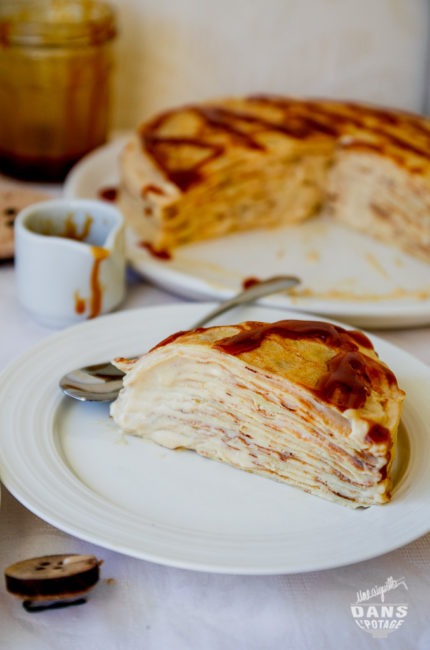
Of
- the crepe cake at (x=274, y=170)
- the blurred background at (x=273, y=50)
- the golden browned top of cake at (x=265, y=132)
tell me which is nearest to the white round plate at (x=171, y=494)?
the crepe cake at (x=274, y=170)

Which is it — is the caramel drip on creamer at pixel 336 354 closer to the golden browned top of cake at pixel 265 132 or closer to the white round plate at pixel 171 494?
the white round plate at pixel 171 494

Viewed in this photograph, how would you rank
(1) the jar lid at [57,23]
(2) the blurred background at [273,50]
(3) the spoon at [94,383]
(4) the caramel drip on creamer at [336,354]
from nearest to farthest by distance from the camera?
(4) the caramel drip on creamer at [336,354] < (3) the spoon at [94,383] < (1) the jar lid at [57,23] < (2) the blurred background at [273,50]

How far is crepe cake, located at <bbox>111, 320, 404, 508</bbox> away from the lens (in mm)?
1384

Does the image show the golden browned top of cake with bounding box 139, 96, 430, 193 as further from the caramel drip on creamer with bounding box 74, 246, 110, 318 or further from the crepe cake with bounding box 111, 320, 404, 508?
the crepe cake with bounding box 111, 320, 404, 508

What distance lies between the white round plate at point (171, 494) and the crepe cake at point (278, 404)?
32 mm

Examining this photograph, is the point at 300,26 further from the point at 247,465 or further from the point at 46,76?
the point at 247,465

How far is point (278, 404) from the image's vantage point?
56.4 inches

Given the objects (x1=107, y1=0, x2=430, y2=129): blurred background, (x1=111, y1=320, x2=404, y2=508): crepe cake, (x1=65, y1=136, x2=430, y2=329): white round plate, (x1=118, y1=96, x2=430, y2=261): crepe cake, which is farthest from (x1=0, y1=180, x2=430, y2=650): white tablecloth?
(x1=107, y1=0, x2=430, y2=129): blurred background

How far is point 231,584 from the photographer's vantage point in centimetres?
132

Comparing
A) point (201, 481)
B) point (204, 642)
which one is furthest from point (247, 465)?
point (204, 642)

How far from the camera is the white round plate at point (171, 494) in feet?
4.13

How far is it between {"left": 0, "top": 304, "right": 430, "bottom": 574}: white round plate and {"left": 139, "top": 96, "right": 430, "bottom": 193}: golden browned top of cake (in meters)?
0.88

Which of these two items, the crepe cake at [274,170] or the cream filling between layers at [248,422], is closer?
the cream filling between layers at [248,422]

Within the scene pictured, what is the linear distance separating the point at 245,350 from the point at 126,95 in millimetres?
1945
